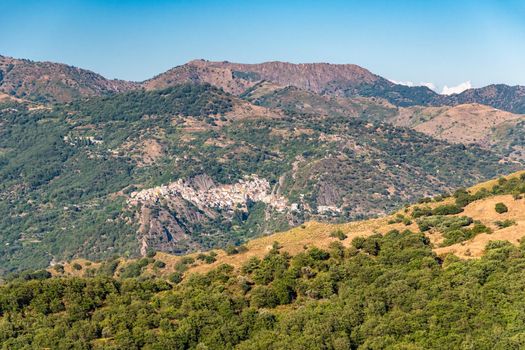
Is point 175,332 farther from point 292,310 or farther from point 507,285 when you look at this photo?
point 507,285

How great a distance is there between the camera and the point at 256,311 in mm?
103000

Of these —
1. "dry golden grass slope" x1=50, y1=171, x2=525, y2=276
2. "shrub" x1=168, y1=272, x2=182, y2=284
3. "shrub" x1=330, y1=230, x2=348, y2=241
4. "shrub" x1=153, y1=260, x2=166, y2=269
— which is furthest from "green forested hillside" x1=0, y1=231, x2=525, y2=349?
"shrub" x1=153, y1=260, x2=166, y2=269

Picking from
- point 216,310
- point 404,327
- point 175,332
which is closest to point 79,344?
point 175,332

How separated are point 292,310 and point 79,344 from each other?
32.6m

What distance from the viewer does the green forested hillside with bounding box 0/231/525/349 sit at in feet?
290

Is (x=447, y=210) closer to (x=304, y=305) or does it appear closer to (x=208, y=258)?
(x=208, y=258)

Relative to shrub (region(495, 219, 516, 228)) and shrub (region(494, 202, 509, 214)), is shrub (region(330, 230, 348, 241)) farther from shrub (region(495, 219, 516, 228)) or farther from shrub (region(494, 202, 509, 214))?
shrub (region(494, 202, 509, 214))

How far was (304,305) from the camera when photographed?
105625 millimetres

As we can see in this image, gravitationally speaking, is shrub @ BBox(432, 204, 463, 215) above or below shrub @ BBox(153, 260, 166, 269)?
above

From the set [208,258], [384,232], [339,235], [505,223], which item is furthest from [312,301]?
[208,258]

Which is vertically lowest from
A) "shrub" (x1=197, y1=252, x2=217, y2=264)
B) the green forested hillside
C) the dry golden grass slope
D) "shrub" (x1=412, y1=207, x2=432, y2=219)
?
the green forested hillside

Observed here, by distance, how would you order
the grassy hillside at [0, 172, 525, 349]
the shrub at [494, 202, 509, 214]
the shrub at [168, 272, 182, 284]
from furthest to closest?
the shrub at [494, 202, 509, 214], the shrub at [168, 272, 182, 284], the grassy hillside at [0, 172, 525, 349]

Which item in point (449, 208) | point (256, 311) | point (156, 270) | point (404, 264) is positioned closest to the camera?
point (256, 311)

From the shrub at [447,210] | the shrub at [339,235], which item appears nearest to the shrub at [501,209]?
the shrub at [447,210]
